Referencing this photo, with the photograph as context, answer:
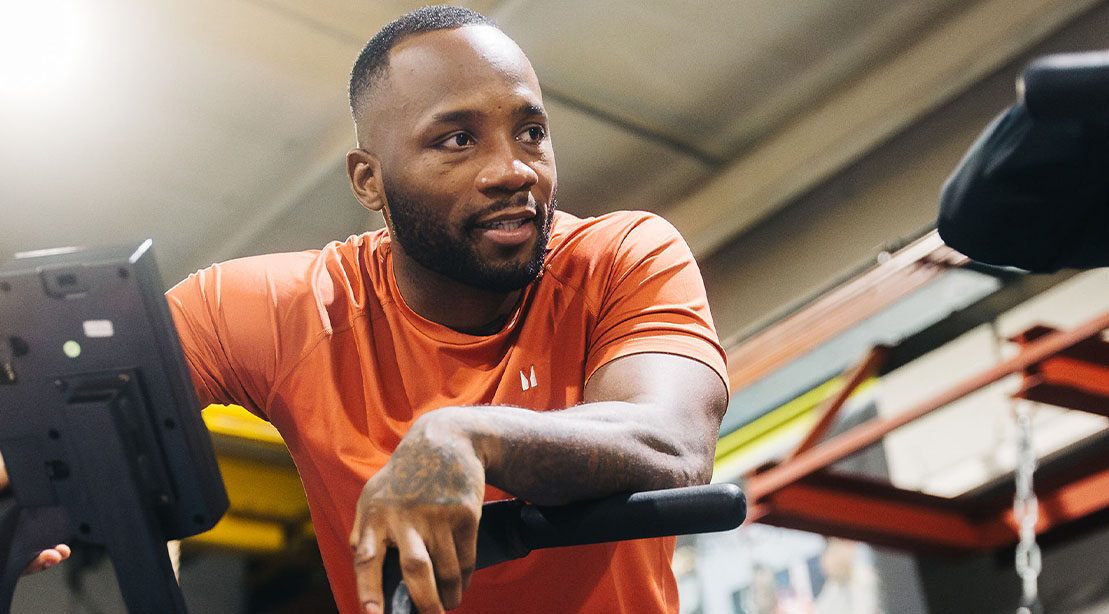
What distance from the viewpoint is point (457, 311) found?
1853 millimetres

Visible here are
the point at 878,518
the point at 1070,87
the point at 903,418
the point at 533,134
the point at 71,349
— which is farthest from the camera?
the point at 878,518

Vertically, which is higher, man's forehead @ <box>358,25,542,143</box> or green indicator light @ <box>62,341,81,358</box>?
man's forehead @ <box>358,25,542,143</box>

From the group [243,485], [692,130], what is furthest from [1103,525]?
[243,485]

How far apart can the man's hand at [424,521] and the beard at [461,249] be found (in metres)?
0.71

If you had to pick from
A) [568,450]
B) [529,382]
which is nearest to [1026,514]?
[529,382]

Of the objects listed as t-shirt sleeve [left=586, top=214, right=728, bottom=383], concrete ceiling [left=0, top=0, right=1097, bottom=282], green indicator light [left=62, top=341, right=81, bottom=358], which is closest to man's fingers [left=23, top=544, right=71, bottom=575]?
green indicator light [left=62, top=341, right=81, bottom=358]

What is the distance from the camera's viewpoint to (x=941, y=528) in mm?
4395

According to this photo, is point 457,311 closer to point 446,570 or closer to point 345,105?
point 446,570

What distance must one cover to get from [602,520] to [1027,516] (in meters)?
3.28

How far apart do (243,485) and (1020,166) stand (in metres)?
3.52

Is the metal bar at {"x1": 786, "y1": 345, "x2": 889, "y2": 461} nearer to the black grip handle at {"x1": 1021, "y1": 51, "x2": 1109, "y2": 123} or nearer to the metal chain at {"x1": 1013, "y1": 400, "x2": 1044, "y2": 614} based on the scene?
the metal chain at {"x1": 1013, "y1": 400, "x2": 1044, "y2": 614}

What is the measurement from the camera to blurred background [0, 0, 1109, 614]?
13.4 ft

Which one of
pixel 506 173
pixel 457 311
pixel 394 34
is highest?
pixel 394 34

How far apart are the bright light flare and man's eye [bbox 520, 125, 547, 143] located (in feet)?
9.28
